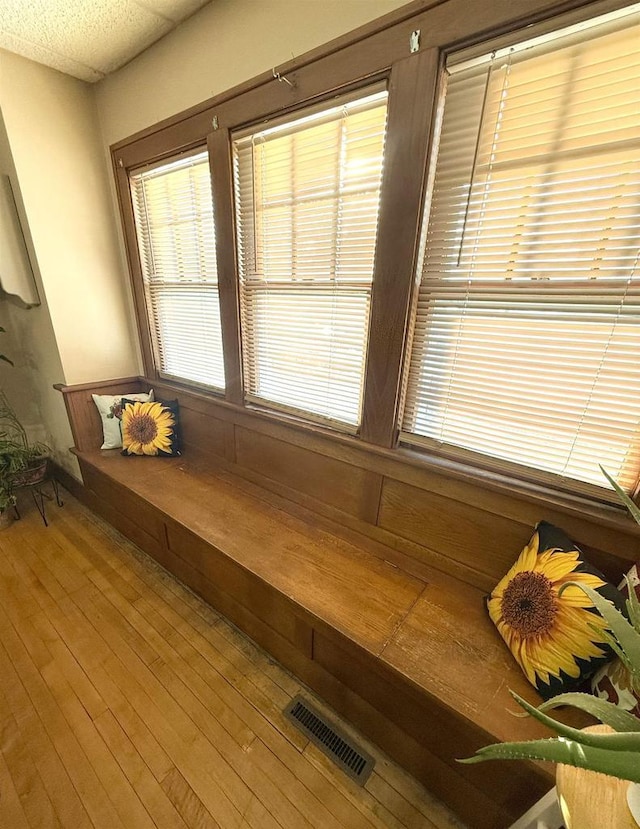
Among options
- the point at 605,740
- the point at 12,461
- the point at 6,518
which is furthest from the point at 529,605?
the point at 6,518

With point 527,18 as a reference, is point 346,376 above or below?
below

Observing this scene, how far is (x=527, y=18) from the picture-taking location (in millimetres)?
831

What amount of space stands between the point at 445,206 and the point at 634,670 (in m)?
1.23

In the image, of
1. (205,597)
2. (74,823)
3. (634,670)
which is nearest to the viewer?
(634,670)

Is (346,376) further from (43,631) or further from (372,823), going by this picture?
(43,631)

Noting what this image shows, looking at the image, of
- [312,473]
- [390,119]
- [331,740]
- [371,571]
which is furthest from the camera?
[312,473]

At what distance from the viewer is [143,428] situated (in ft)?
6.86

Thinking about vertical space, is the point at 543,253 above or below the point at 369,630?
above

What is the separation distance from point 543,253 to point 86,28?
Result: 220 cm

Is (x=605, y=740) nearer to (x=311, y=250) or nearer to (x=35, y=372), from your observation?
(x=311, y=250)

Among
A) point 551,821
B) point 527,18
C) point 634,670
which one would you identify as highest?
point 527,18

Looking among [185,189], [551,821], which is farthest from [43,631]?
[185,189]

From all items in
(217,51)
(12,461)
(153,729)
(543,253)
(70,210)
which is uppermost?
(217,51)

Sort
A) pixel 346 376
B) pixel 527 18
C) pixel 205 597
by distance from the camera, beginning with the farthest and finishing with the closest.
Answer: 1. pixel 205 597
2. pixel 346 376
3. pixel 527 18
